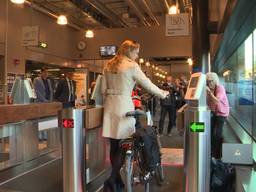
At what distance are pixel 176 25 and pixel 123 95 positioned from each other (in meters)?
5.30

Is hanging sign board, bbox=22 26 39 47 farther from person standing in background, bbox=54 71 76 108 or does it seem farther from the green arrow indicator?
the green arrow indicator

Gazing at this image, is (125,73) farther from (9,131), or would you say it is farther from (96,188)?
(9,131)

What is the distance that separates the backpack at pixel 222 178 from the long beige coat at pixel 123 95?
1000 mm

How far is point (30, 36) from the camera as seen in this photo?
10125 millimetres

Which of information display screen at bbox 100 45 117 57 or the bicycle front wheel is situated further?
information display screen at bbox 100 45 117 57

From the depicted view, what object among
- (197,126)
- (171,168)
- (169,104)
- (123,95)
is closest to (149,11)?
(169,104)

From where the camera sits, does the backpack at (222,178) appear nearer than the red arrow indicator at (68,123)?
No

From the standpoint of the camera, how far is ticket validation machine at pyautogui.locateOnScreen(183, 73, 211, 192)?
304cm

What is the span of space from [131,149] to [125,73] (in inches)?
28.9

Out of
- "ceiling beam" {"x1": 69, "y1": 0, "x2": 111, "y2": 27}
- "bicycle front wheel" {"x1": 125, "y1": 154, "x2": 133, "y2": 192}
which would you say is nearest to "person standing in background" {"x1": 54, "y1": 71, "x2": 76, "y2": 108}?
"ceiling beam" {"x1": 69, "y1": 0, "x2": 111, "y2": 27}

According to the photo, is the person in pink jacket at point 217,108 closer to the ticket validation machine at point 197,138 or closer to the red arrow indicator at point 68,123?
the ticket validation machine at point 197,138

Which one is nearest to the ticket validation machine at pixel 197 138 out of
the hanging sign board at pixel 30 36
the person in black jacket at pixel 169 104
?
the person in black jacket at pixel 169 104

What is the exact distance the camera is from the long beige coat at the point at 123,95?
3.44m

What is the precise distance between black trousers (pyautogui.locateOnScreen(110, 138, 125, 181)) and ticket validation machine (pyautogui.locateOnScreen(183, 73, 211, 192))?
0.67 meters
